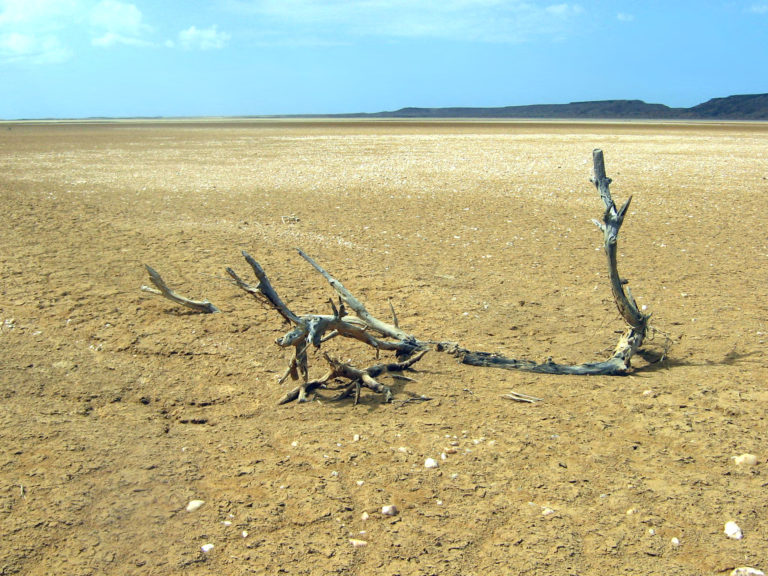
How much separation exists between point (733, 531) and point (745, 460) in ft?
2.23

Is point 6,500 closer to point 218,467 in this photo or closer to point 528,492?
point 218,467

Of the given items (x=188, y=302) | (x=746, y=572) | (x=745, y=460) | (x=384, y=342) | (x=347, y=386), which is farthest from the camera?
(x=188, y=302)

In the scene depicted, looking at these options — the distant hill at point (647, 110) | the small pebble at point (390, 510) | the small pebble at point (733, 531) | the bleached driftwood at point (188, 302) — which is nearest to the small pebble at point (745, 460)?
the small pebble at point (733, 531)

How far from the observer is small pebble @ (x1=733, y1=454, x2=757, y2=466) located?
3518 mm

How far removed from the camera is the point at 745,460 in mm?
3537

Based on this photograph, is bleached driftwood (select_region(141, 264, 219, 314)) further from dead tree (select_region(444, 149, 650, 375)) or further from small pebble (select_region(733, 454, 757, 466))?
small pebble (select_region(733, 454, 757, 466))

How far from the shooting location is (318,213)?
406 inches

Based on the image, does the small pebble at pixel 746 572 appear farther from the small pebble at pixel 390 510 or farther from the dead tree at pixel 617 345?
the dead tree at pixel 617 345

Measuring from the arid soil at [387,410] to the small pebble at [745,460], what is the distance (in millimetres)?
57

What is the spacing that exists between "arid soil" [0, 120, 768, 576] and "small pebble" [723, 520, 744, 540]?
3 centimetres

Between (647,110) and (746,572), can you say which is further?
(647,110)

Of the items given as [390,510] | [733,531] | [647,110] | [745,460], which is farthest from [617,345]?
[647,110]

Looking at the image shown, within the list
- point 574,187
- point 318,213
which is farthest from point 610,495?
point 574,187

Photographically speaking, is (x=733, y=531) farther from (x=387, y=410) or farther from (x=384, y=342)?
(x=384, y=342)
